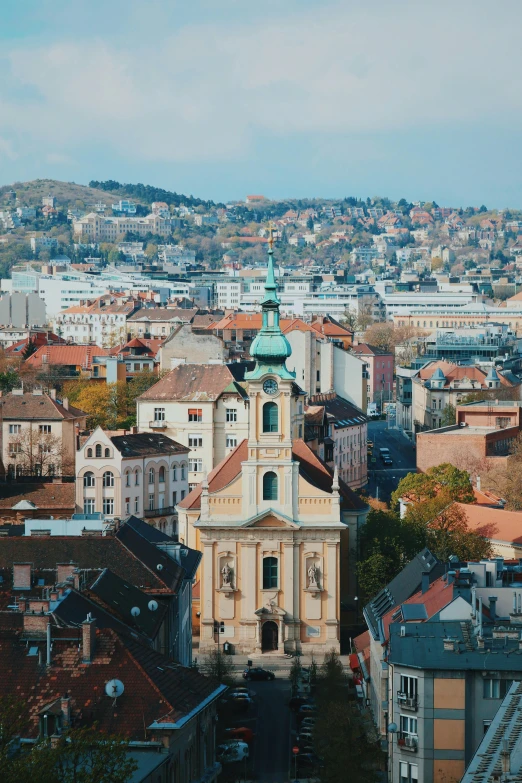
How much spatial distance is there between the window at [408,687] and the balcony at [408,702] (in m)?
0.03

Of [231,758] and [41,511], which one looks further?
[41,511]

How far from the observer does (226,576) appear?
79.2m

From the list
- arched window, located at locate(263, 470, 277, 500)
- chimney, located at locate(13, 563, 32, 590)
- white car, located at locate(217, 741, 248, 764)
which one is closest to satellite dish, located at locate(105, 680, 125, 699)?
white car, located at locate(217, 741, 248, 764)

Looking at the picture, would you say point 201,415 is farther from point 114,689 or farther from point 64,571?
point 114,689

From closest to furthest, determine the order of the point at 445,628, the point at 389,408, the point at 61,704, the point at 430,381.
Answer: the point at 61,704 → the point at 445,628 → the point at 430,381 → the point at 389,408

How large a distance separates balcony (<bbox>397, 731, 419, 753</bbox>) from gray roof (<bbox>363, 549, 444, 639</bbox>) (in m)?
12.6

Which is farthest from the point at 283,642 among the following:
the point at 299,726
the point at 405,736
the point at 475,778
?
the point at 475,778

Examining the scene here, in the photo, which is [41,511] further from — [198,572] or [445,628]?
[445,628]

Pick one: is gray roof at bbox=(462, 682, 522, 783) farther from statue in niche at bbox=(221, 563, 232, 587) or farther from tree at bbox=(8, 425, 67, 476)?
tree at bbox=(8, 425, 67, 476)

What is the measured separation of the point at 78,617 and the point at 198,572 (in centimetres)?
3223

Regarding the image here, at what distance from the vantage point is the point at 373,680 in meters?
63.0

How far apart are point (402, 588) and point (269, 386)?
1253 centimetres

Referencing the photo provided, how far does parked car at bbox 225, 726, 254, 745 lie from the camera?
60.3 metres

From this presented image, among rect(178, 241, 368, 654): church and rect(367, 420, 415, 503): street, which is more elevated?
rect(178, 241, 368, 654): church
